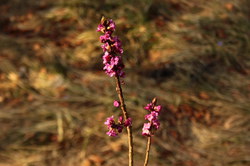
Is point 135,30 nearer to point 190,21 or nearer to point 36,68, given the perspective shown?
point 190,21

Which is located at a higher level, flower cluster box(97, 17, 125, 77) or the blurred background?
the blurred background

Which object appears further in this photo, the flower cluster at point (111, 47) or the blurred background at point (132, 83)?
the blurred background at point (132, 83)

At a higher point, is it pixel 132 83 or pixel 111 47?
pixel 132 83

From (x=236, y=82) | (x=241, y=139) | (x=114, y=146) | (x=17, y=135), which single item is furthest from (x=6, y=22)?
(x=241, y=139)

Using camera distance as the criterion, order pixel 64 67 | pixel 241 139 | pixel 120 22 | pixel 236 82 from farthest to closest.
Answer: pixel 120 22
pixel 64 67
pixel 236 82
pixel 241 139

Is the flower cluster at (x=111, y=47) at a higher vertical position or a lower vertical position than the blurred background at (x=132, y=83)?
lower

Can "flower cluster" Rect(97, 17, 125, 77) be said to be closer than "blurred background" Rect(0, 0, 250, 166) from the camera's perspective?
Yes

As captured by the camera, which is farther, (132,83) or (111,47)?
Result: (132,83)

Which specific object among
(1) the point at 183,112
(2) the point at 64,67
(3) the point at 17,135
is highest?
(2) the point at 64,67
